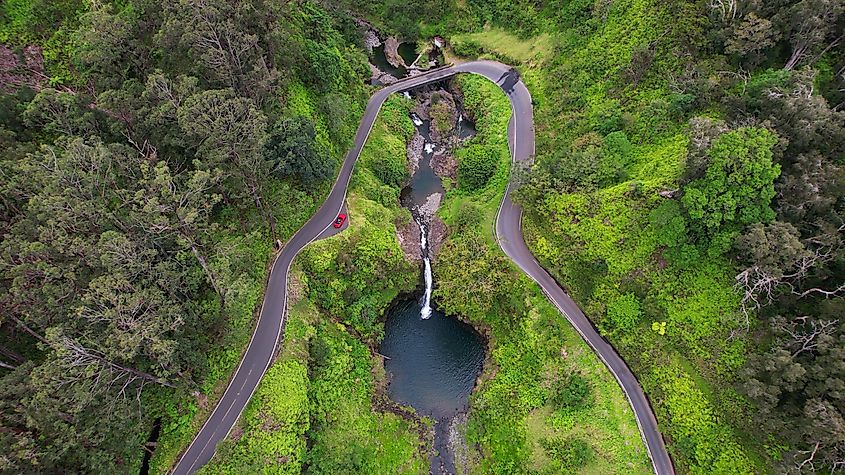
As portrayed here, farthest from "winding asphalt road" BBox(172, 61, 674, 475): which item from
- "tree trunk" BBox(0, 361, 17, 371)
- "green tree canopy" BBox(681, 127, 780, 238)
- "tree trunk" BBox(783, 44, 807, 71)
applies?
"tree trunk" BBox(783, 44, 807, 71)

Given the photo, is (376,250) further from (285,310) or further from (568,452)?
(568,452)

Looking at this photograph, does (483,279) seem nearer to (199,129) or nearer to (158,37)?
(199,129)

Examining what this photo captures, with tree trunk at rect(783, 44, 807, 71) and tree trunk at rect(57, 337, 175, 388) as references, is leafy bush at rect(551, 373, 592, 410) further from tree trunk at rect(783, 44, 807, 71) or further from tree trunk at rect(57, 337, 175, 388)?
tree trunk at rect(783, 44, 807, 71)

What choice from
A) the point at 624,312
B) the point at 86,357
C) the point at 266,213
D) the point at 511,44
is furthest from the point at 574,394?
the point at 511,44

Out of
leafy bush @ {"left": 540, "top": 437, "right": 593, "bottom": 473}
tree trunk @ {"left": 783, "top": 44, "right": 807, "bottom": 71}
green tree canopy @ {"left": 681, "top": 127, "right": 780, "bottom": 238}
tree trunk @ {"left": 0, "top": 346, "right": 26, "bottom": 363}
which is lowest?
leafy bush @ {"left": 540, "top": 437, "right": 593, "bottom": 473}

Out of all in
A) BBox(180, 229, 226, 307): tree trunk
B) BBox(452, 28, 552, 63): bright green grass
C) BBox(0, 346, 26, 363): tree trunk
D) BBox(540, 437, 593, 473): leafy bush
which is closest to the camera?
BBox(0, 346, 26, 363): tree trunk

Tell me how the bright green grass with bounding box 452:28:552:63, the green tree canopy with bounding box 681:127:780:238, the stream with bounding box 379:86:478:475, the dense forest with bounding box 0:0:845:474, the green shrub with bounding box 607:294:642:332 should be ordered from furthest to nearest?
the bright green grass with bounding box 452:28:552:63 → the stream with bounding box 379:86:478:475 → the green shrub with bounding box 607:294:642:332 → the green tree canopy with bounding box 681:127:780:238 → the dense forest with bounding box 0:0:845:474

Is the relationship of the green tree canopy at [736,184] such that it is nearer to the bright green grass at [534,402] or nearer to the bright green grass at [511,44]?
the bright green grass at [534,402]
